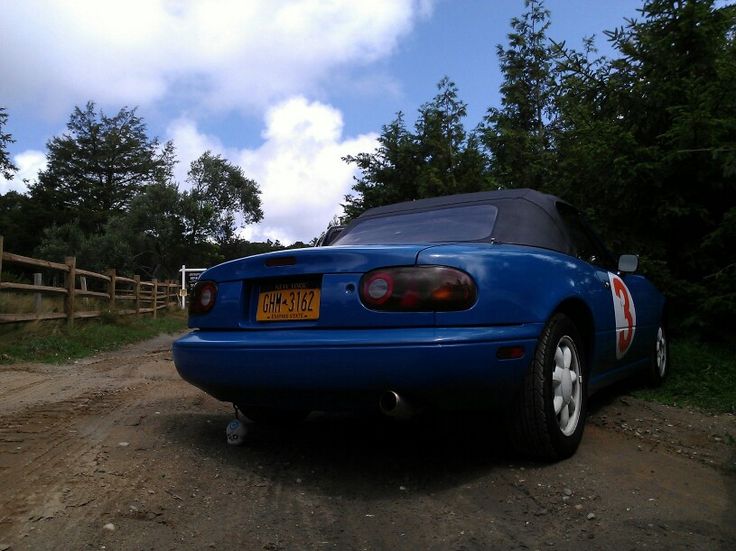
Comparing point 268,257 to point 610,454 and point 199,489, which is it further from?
point 610,454

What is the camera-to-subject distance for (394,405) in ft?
8.43

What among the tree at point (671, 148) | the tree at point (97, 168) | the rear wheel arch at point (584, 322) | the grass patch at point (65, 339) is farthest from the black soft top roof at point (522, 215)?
the tree at point (97, 168)

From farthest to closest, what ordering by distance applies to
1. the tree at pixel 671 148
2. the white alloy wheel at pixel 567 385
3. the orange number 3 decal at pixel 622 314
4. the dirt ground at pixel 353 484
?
the tree at pixel 671 148 < the orange number 3 decal at pixel 622 314 < the white alloy wheel at pixel 567 385 < the dirt ground at pixel 353 484

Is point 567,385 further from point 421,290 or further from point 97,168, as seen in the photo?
point 97,168

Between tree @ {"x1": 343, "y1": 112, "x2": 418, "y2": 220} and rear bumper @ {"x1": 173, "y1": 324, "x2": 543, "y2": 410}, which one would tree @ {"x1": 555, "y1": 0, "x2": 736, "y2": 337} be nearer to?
rear bumper @ {"x1": 173, "y1": 324, "x2": 543, "y2": 410}

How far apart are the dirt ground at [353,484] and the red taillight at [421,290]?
0.80m

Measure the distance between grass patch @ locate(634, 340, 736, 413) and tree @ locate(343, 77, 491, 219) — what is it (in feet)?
28.0

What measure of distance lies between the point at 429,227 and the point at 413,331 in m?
1.21

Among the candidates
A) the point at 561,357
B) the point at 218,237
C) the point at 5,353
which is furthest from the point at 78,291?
the point at 218,237

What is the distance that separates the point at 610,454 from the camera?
3.17m

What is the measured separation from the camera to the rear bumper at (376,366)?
2518 millimetres

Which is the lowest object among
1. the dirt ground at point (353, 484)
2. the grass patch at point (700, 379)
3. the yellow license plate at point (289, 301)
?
the dirt ground at point (353, 484)

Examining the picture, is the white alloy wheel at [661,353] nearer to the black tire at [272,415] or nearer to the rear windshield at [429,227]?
the rear windshield at [429,227]

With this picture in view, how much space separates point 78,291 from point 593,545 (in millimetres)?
11578
